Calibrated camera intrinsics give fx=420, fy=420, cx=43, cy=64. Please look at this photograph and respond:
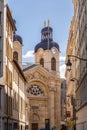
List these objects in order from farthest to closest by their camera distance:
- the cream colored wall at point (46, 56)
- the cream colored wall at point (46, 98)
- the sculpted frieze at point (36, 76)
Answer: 1. the cream colored wall at point (46, 56)
2. the sculpted frieze at point (36, 76)
3. the cream colored wall at point (46, 98)

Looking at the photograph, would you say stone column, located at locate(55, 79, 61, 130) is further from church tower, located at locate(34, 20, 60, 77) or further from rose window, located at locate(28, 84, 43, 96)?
church tower, located at locate(34, 20, 60, 77)

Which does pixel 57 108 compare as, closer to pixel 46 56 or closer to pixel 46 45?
pixel 46 56

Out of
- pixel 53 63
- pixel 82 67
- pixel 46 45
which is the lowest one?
pixel 82 67

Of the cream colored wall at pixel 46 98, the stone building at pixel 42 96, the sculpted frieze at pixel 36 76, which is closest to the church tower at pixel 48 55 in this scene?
the stone building at pixel 42 96

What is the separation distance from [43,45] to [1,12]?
238 ft

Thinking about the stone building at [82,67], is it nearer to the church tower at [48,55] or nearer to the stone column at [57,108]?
the stone column at [57,108]

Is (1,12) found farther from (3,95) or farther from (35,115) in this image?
(35,115)

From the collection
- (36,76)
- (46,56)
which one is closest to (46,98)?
(36,76)

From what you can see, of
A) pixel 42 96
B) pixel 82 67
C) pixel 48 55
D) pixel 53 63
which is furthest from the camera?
pixel 53 63

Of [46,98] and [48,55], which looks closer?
[46,98]

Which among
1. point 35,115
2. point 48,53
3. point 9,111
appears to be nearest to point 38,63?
point 48,53

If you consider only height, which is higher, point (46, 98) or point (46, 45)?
point (46, 45)

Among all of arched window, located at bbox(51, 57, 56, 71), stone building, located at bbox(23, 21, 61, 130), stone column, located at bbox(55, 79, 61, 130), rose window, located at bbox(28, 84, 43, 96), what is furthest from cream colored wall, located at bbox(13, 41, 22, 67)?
stone column, located at bbox(55, 79, 61, 130)

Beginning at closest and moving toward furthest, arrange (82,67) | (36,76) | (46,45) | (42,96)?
(82,67), (42,96), (36,76), (46,45)
